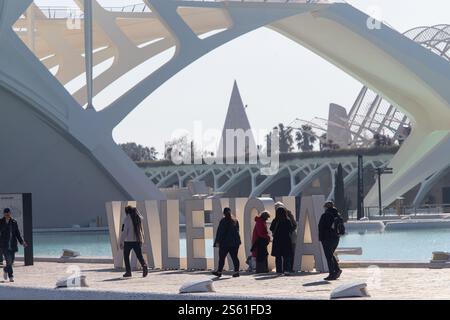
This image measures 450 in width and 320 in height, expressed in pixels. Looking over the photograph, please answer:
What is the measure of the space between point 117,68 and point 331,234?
23755 mm

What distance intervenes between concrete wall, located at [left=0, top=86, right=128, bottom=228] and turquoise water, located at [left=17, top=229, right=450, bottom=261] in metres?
1.67

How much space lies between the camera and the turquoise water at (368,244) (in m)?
20.8

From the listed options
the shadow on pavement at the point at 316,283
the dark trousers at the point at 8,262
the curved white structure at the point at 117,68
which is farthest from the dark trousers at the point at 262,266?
the curved white structure at the point at 117,68

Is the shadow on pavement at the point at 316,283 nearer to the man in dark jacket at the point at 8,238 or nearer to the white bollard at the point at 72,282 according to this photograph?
the white bollard at the point at 72,282

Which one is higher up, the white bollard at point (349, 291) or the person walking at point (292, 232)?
the person walking at point (292, 232)

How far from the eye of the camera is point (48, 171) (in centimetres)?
3441

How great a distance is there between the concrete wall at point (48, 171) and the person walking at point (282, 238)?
20.0 metres

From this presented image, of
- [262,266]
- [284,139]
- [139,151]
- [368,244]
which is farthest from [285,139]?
[262,266]

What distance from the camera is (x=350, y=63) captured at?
41.5 metres

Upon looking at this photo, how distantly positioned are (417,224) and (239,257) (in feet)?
54.4
